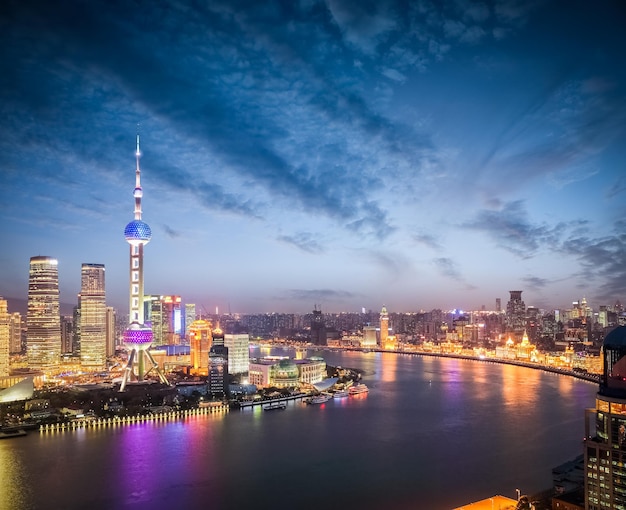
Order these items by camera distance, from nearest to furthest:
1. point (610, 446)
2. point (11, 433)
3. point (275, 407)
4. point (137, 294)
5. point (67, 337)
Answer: point (610, 446)
point (11, 433)
point (275, 407)
point (137, 294)
point (67, 337)

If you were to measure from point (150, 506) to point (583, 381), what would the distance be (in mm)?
17614

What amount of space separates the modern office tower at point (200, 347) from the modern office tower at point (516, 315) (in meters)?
23.6

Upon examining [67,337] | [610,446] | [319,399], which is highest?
[610,446]

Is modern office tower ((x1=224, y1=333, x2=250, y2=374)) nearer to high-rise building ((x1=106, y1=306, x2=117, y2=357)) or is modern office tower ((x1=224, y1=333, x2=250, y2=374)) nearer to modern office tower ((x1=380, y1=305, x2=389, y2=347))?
high-rise building ((x1=106, y1=306, x2=117, y2=357))

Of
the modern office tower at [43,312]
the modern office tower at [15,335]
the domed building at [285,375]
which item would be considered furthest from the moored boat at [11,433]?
the modern office tower at [15,335]

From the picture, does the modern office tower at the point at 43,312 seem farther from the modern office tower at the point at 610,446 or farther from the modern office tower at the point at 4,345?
the modern office tower at the point at 610,446

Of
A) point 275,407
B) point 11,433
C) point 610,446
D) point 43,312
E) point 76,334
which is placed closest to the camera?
point 610,446

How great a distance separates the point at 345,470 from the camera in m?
8.25

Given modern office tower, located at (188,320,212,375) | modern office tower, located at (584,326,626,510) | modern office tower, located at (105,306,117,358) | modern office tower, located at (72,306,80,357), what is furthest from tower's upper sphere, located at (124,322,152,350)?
modern office tower, located at (105,306,117,358)

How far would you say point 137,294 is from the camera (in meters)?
17.0

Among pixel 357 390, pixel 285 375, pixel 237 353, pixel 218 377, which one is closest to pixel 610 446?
pixel 218 377

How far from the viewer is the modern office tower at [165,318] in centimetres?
3294

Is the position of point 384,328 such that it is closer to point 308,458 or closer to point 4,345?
point 4,345

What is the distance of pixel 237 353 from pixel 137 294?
4.39 metres
